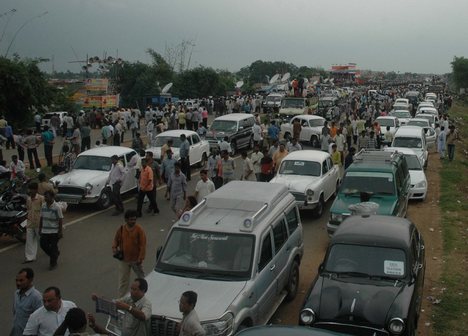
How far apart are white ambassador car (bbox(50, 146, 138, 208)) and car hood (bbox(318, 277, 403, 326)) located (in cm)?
925

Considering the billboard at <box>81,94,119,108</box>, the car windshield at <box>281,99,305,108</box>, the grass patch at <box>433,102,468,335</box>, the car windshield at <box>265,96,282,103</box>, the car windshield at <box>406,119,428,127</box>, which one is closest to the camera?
the grass patch at <box>433,102,468,335</box>

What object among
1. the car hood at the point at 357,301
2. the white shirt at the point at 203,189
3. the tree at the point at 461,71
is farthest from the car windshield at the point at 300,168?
the tree at the point at 461,71

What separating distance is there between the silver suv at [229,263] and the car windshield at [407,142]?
534 inches

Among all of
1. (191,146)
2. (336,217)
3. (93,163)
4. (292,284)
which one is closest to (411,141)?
(191,146)

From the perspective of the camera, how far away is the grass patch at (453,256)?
8.95 meters

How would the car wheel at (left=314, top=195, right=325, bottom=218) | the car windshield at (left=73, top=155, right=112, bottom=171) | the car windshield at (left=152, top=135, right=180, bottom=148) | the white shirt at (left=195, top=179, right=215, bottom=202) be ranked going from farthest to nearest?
1. the car windshield at (left=152, top=135, right=180, bottom=148)
2. the car windshield at (left=73, top=155, right=112, bottom=171)
3. the car wheel at (left=314, top=195, right=325, bottom=218)
4. the white shirt at (left=195, top=179, right=215, bottom=202)

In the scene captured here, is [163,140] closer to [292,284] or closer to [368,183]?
[368,183]

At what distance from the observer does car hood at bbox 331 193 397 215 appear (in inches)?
491

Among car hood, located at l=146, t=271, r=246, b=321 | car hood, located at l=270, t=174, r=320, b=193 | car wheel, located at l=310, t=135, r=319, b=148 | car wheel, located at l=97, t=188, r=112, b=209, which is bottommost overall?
car wheel, located at l=310, t=135, r=319, b=148

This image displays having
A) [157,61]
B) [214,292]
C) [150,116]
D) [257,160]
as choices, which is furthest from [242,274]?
[157,61]

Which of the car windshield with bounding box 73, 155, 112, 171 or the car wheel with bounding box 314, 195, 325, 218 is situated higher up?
the car windshield with bounding box 73, 155, 112, 171

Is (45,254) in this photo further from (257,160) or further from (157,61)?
(157,61)

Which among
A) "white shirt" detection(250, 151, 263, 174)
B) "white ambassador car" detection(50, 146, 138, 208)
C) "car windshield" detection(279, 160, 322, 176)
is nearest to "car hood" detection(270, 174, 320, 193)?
"car windshield" detection(279, 160, 322, 176)

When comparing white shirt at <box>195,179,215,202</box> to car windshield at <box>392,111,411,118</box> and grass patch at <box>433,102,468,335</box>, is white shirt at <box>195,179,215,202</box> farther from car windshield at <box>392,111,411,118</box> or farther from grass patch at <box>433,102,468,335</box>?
car windshield at <box>392,111,411,118</box>
